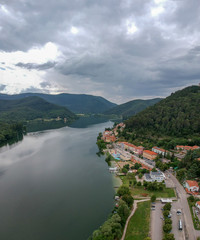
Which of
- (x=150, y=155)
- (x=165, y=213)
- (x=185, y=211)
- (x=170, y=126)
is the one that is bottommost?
(x=185, y=211)

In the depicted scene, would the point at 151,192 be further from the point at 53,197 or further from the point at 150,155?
the point at 150,155

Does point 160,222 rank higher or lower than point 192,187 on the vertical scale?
lower

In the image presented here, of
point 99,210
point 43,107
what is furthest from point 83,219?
point 43,107

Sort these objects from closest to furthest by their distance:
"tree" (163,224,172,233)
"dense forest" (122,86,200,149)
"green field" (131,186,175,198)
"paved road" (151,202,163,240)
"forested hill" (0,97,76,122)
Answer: "tree" (163,224,172,233), "paved road" (151,202,163,240), "green field" (131,186,175,198), "dense forest" (122,86,200,149), "forested hill" (0,97,76,122)

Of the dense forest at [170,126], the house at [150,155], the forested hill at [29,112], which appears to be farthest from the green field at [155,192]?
the forested hill at [29,112]

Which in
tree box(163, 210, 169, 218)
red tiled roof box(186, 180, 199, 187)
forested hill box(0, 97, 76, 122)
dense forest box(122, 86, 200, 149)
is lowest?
tree box(163, 210, 169, 218)

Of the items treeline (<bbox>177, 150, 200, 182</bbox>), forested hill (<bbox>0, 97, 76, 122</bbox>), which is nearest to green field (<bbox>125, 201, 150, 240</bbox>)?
treeline (<bbox>177, 150, 200, 182</bbox>)

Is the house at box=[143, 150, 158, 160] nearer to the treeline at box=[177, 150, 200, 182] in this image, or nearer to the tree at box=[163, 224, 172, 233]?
the treeline at box=[177, 150, 200, 182]

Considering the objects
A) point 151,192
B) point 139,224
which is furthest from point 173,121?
point 139,224
